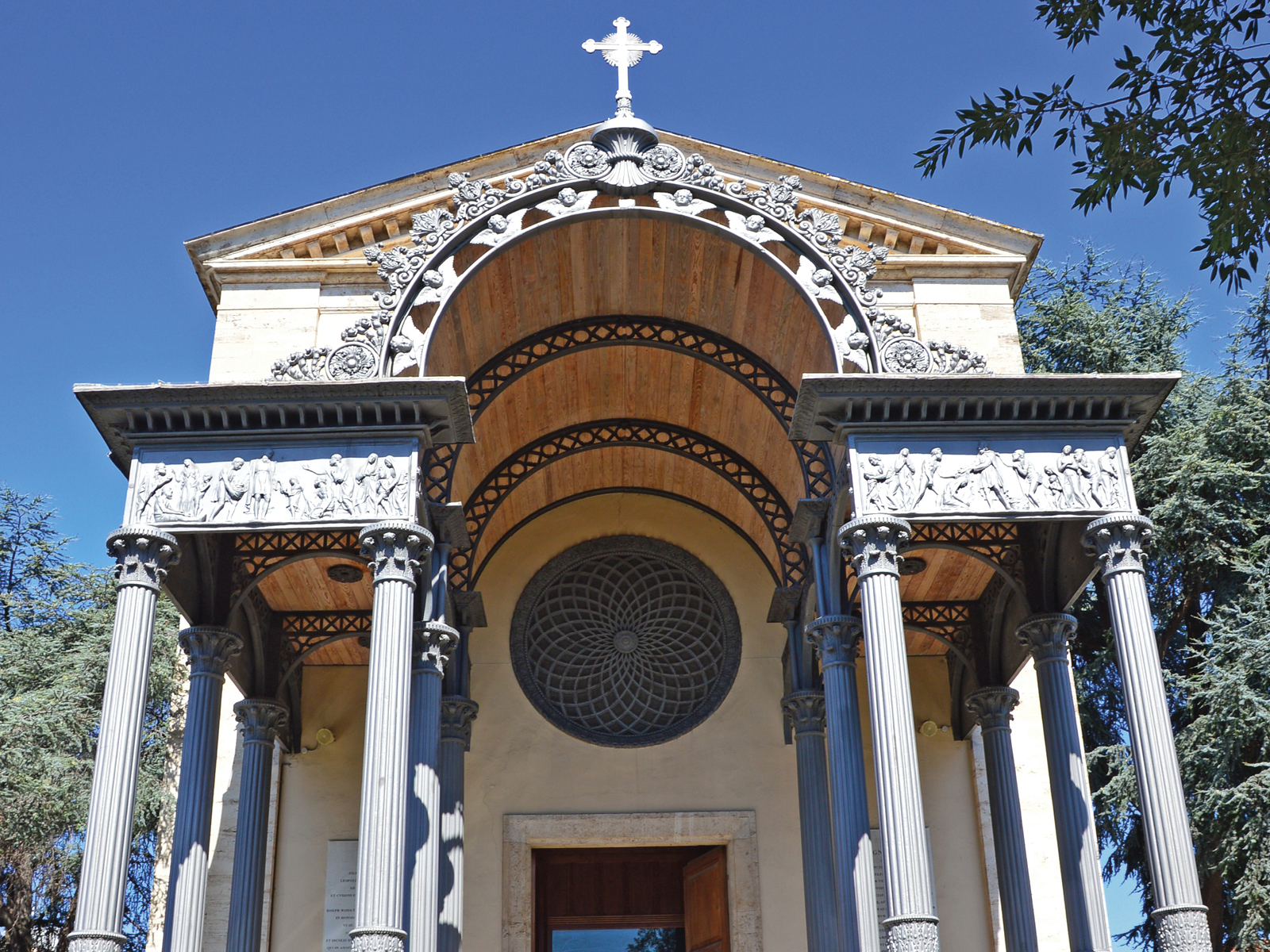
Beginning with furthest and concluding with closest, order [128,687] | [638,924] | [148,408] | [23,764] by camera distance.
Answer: [23,764]
[638,924]
[148,408]
[128,687]

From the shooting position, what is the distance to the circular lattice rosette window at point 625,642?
16531 mm

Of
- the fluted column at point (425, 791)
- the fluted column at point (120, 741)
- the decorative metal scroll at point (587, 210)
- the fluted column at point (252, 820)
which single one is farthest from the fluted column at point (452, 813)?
the decorative metal scroll at point (587, 210)

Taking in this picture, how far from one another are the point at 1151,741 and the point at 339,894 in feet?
29.5

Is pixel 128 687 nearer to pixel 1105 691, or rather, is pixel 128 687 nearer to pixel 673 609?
pixel 673 609

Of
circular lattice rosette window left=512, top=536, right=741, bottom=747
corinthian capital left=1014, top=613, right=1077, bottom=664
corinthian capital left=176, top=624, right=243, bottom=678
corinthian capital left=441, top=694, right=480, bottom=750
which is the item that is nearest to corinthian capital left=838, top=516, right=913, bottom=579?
corinthian capital left=1014, top=613, right=1077, bottom=664

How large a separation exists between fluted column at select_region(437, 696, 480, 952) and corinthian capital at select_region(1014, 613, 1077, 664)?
5906mm

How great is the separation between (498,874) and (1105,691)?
449 inches

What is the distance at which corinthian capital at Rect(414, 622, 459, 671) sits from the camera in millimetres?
12281

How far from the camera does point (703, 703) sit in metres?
16.5

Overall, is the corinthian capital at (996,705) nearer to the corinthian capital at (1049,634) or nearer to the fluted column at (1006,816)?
the fluted column at (1006,816)

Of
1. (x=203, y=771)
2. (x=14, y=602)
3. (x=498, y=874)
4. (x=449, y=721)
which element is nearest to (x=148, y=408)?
(x=203, y=771)

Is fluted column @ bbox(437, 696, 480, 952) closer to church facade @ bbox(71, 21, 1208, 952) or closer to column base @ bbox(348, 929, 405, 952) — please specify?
church facade @ bbox(71, 21, 1208, 952)

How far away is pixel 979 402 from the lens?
11.5 m

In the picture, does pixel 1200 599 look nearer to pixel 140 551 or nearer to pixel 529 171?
pixel 529 171
